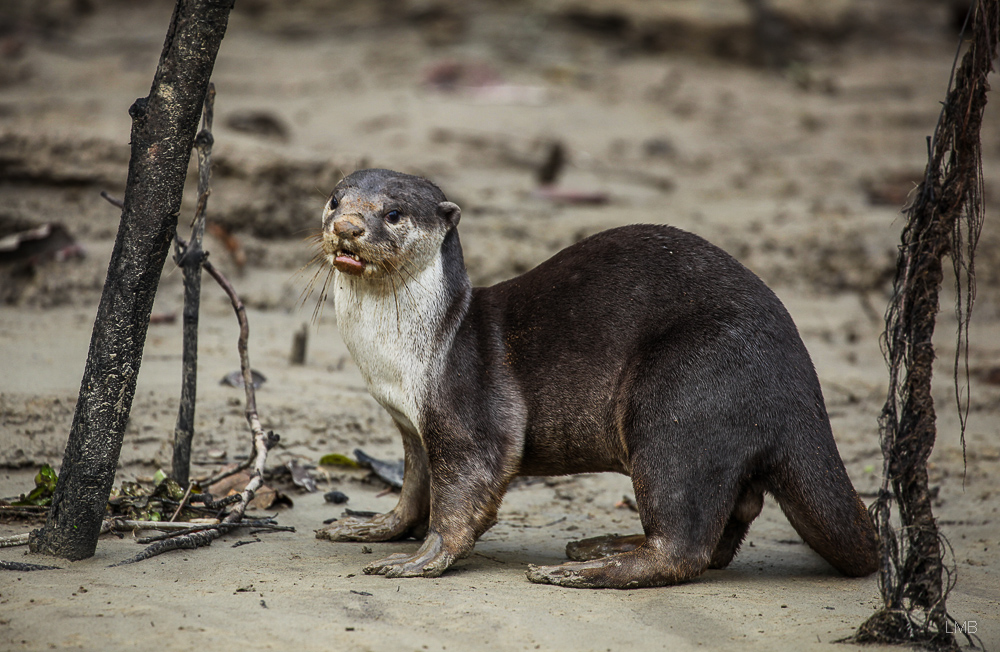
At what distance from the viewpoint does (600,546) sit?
11.8ft

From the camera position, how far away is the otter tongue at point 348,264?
326 centimetres

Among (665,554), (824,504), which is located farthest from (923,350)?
(665,554)

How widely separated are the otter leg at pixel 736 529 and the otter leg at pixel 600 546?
0.29 meters

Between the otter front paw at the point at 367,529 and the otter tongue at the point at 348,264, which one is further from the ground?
the otter tongue at the point at 348,264

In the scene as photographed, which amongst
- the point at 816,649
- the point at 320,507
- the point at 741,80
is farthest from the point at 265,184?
the point at 741,80

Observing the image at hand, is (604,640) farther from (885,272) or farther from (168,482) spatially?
(885,272)

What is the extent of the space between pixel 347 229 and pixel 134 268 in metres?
0.68

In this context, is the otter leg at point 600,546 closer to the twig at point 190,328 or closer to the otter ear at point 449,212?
the otter ear at point 449,212

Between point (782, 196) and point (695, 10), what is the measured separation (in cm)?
456

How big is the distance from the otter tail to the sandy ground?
15 cm

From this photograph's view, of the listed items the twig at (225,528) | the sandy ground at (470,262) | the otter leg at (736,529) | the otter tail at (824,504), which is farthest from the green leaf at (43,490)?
the otter tail at (824,504)

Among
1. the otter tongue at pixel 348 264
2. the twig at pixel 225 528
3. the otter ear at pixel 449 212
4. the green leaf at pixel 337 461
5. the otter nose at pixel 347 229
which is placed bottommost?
the twig at pixel 225 528

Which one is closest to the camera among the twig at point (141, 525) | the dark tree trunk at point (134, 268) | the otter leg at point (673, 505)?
the dark tree trunk at point (134, 268)

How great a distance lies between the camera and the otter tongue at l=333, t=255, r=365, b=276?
326 cm
